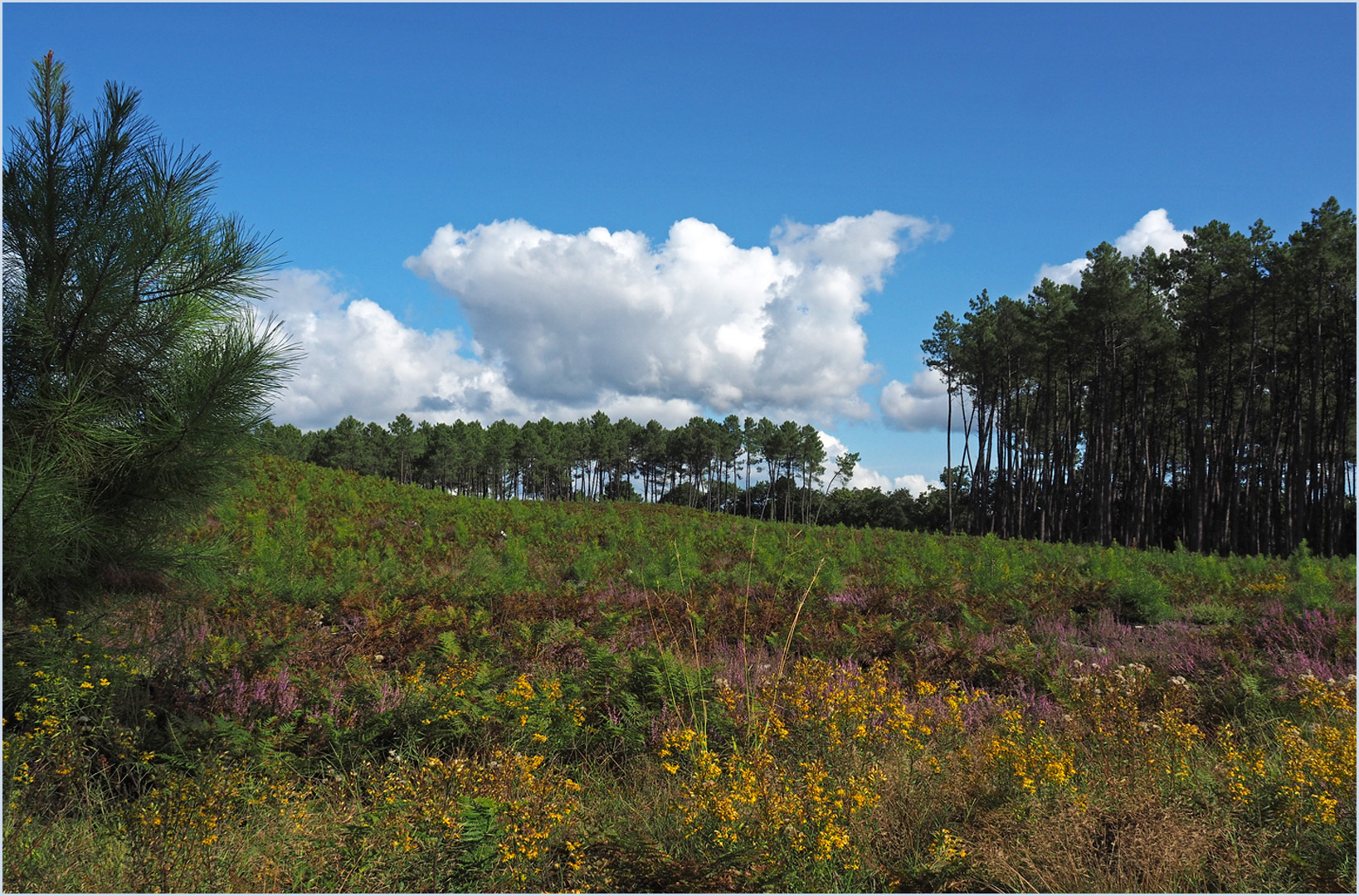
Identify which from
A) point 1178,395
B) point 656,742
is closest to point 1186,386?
point 1178,395

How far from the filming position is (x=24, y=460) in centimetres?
360

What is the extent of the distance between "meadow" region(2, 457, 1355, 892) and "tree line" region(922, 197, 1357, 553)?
2319 centimetres

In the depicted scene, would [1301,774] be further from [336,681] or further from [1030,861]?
[336,681]

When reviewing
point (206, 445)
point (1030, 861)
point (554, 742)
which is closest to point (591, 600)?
point (554, 742)

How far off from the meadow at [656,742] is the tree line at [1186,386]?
23.2 meters

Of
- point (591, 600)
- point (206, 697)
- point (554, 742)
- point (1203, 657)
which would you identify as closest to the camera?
point (554, 742)

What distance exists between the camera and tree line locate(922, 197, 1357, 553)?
27.3 m

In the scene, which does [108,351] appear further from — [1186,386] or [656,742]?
[1186,386]

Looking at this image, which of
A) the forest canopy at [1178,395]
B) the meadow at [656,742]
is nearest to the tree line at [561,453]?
the forest canopy at [1178,395]

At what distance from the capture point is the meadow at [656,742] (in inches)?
105

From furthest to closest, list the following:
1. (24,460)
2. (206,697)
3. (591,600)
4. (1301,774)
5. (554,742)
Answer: (591,600) → (206,697) → (554,742) → (24,460) → (1301,774)

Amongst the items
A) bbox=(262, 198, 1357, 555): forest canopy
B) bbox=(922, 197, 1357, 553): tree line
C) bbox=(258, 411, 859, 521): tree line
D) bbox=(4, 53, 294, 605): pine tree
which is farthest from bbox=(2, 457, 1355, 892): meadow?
bbox=(258, 411, 859, 521): tree line

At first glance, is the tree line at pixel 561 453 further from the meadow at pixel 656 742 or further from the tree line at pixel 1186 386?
the meadow at pixel 656 742

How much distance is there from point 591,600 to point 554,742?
4.02m
